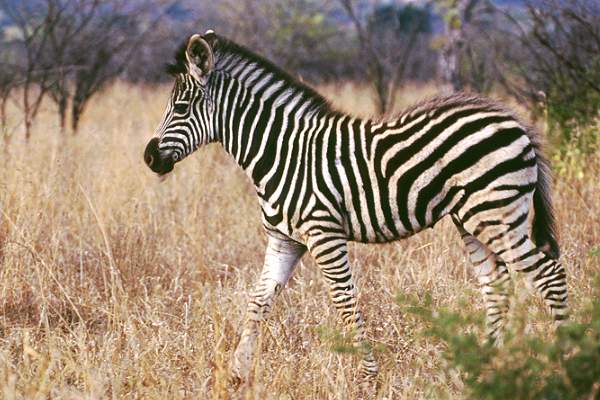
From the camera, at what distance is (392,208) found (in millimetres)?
3635

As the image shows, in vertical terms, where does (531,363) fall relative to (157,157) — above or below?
below

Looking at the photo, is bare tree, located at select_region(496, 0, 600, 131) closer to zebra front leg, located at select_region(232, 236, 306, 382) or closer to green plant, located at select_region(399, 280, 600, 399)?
zebra front leg, located at select_region(232, 236, 306, 382)

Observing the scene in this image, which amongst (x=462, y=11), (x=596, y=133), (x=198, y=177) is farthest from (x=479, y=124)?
(x=462, y=11)

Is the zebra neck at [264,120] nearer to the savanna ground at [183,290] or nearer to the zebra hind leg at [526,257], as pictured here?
the savanna ground at [183,290]

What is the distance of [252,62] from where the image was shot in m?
3.92

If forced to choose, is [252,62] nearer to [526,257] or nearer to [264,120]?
[264,120]

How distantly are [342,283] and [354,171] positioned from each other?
50 centimetres

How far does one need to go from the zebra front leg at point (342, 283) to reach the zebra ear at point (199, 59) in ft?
3.11

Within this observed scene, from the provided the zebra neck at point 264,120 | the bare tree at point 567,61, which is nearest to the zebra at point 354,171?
the zebra neck at point 264,120

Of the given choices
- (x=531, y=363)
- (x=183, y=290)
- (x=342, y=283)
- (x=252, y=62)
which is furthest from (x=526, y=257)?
(x=183, y=290)

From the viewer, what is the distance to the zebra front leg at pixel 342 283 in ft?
11.8

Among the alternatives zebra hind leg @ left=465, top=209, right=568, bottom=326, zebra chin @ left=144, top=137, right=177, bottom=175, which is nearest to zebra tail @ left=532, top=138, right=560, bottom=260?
zebra hind leg @ left=465, top=209, right=568, bottom=326

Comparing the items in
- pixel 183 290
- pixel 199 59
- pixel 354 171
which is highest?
pixel 199 59

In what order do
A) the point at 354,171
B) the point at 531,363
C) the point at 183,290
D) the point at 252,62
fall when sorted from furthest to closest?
the point at 183,290 → the point at 252,62 → the point at 354,171 → the point at 531,363
